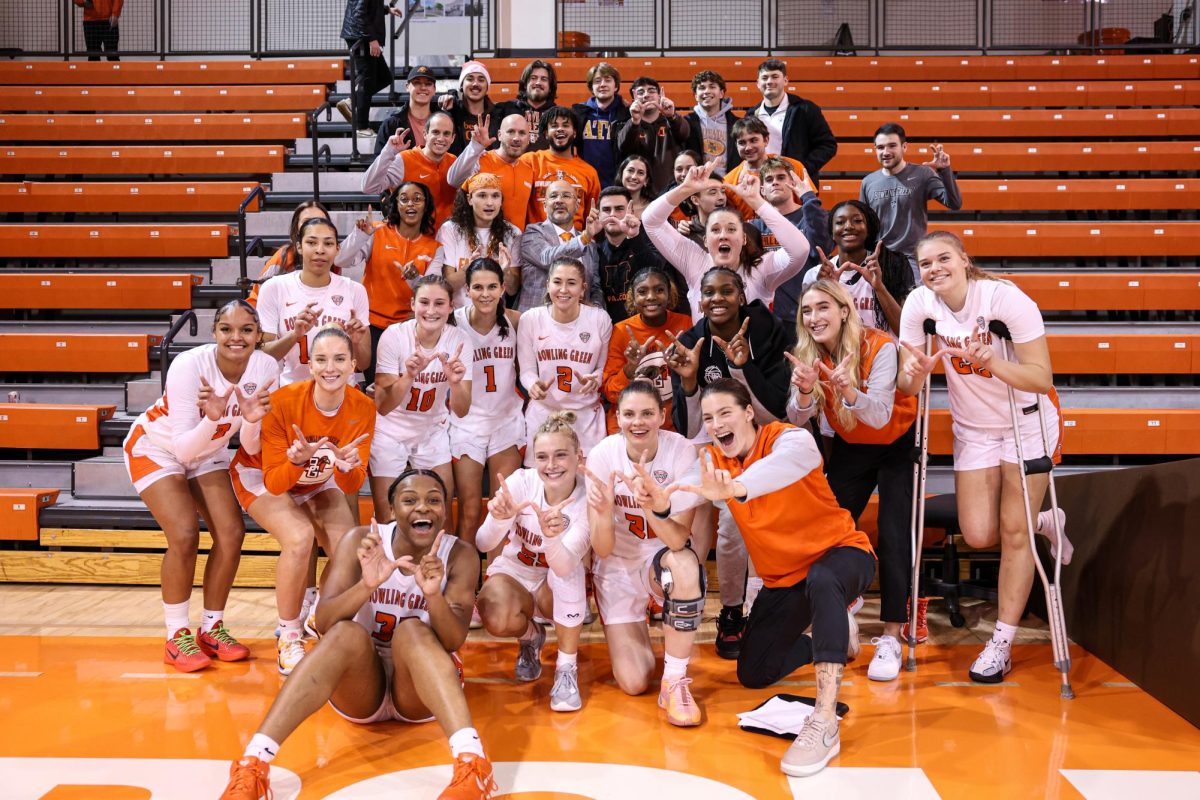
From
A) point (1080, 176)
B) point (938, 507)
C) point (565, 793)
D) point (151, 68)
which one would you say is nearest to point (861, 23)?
point (1080, 176)

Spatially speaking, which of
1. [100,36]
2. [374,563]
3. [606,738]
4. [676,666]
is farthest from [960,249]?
[100,36]

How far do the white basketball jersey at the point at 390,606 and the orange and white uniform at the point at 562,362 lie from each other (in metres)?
1.39

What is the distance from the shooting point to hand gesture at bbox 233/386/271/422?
4.27 metres

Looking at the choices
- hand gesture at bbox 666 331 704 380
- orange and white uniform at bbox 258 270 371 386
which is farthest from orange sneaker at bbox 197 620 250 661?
hand gesture at bbox 666 331 704 380

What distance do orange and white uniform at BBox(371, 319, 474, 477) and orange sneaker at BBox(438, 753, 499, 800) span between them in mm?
2086

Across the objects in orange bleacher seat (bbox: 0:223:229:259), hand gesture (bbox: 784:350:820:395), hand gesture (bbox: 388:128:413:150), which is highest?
hand gesture (bbox: 388:128:413:150)

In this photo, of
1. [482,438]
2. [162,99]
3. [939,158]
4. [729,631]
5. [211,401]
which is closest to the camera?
[211,401]

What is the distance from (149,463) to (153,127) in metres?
7.10

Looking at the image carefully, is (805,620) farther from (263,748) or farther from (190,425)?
(190,425)

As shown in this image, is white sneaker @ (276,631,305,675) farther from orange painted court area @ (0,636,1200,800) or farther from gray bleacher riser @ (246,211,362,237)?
gray bleacher riser @ (246,211,362,237)

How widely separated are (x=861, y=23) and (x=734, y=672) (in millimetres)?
10859

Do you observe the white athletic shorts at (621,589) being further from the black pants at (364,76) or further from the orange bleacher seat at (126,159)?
the orange bleacher seat at (126,159)

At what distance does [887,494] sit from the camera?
15.3ft

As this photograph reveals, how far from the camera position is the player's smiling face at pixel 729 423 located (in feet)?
12.6
